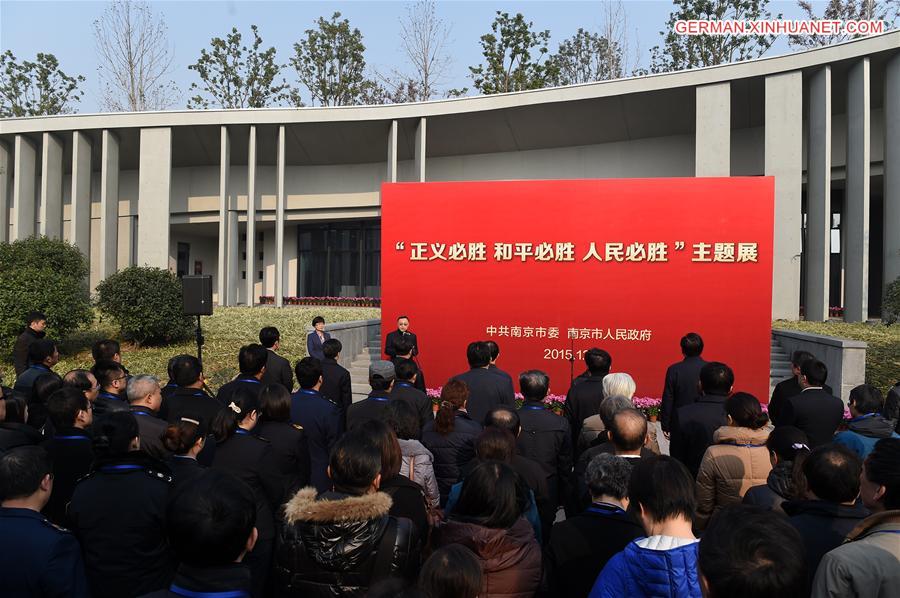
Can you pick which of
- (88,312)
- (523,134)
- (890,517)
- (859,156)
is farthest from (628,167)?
(890,517)

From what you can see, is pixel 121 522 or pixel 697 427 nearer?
pixel 121 522

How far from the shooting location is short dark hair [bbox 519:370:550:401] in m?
3.97

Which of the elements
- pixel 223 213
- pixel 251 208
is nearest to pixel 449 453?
pixel 251 208

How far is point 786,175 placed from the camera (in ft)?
51.0

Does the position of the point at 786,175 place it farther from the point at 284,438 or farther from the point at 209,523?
the point at 209,523

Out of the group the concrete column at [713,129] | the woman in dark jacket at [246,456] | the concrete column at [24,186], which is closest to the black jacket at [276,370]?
the woman in dark jacket at [246,456]

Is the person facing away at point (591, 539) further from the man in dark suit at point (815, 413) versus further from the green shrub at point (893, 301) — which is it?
the green shrub at point (893, 301)

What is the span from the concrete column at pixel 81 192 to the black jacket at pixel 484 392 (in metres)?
20.1

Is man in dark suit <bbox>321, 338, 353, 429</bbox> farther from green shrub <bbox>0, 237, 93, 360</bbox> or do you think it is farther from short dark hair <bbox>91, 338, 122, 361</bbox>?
green shrub <bbox>0, 237, 93, 360</bbox>

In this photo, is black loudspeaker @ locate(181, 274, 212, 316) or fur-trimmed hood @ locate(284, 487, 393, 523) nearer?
fur-trimmed hood @ locate(284, 487, 393, 523)

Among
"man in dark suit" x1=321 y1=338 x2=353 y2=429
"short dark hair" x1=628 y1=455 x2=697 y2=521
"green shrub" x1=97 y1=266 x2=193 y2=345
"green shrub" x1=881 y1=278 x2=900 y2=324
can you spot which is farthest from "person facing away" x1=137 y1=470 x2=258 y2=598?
"green shrub" x1=97 y1=266 x2=193 y2=345

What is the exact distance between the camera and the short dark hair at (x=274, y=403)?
10.9 feet

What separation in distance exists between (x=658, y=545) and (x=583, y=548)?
43cm

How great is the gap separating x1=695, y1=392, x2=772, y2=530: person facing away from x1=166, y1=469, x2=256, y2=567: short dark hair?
7.33 feet
